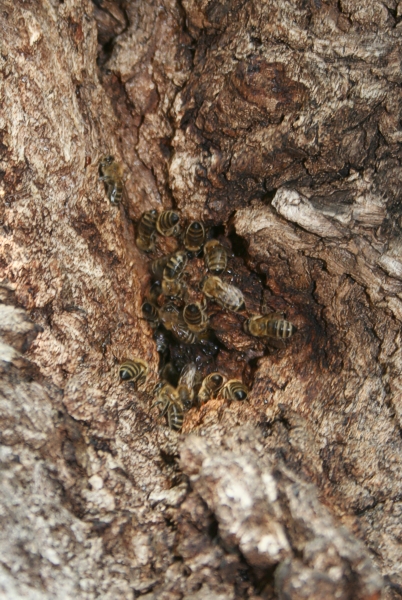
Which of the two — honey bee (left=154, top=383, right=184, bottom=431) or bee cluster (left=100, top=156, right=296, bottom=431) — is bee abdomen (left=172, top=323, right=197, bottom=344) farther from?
honey bee (left=154, top=383, right=184, bottom=431)

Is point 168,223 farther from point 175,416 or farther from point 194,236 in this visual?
point 175,416

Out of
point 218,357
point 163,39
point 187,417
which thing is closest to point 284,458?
point 187,417

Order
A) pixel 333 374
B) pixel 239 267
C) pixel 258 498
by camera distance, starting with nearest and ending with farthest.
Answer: pixel 258 498
pixel 333 374
pixel 239 267

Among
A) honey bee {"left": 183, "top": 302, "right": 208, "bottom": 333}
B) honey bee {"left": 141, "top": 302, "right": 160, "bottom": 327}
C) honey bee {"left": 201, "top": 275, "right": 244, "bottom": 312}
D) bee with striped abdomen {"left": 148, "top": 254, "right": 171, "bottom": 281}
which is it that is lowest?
honey bee {"left": 141, "top": 302, "right": 160, "bottom": 327}

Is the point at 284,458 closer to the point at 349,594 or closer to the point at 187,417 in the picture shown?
the point at 349,594

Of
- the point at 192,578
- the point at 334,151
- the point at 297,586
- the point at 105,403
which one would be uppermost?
the point at 334,151

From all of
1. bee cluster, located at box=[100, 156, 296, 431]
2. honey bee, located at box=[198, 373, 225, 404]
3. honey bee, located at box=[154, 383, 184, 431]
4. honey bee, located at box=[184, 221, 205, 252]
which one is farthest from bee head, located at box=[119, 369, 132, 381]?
honey bee, located at box=[184, 221, 205, 252]
